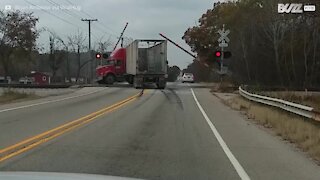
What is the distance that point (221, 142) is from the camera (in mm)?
12523

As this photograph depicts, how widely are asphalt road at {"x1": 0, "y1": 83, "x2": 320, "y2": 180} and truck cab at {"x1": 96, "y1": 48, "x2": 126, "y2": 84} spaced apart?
102 feet

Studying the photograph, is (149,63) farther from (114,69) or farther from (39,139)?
(39,139)

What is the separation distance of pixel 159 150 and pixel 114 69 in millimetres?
39110

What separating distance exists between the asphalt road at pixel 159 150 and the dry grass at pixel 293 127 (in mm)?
375

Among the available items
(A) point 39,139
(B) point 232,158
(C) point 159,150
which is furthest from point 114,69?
(B) point 232,158

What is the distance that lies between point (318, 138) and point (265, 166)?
3.61 metres

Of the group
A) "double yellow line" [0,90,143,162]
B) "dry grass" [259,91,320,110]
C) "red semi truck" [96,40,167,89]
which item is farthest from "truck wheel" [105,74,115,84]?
"double yellow line" [0,90,143,162]

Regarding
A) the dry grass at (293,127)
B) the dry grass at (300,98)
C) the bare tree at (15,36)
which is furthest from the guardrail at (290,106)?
the bare tree at (15,36)

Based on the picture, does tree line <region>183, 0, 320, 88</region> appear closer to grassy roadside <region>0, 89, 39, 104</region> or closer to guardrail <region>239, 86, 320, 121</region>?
guardrail <region>239, 86, 320, 121</region>

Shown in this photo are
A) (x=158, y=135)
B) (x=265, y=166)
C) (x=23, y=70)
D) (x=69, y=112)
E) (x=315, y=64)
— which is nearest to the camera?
(x=265, y=166)

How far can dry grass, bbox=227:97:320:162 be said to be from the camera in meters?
11.9

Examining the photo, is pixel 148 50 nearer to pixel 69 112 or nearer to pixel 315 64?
pixel 315 64

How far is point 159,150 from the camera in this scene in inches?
435

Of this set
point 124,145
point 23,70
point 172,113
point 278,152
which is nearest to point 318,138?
point 278,152
